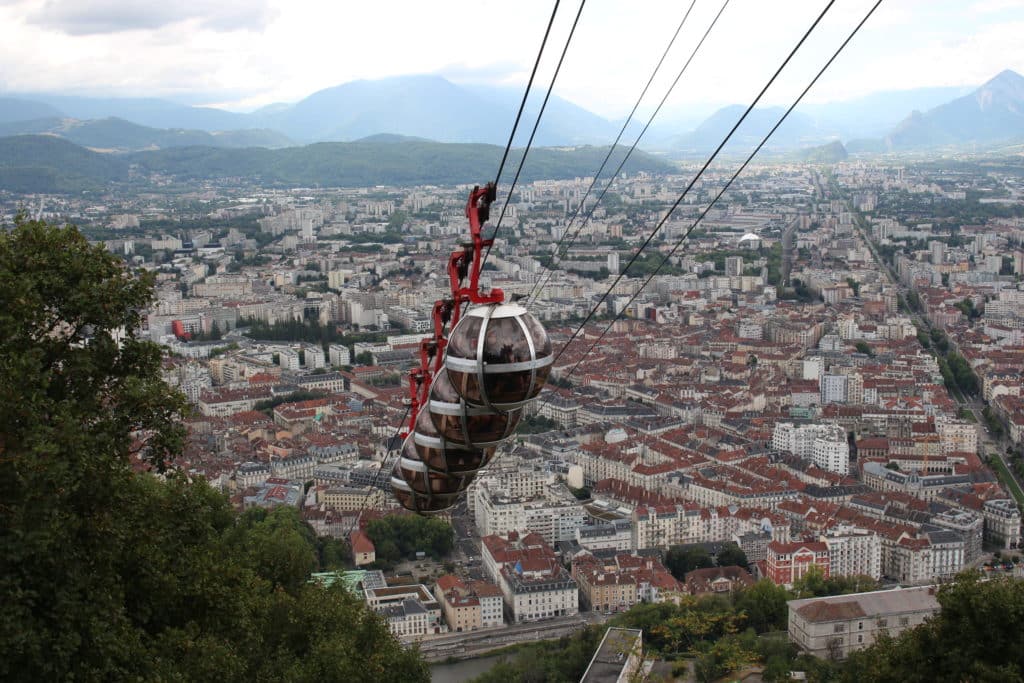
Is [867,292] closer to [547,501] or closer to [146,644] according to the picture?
[547,501]

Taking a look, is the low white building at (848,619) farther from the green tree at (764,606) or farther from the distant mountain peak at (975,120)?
the distant mountain peak at (975,120)

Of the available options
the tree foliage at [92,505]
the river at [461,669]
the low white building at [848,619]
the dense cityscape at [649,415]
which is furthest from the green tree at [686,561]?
A: the tree foliage at [92,505]

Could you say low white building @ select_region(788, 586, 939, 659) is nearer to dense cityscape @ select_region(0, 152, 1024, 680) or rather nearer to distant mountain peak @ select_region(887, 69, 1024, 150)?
dense cityscape @ select_region(0, 152, 1024, 680)

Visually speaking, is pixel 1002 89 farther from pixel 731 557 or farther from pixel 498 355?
pixel 498 355

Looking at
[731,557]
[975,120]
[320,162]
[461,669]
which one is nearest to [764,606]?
[731,557]

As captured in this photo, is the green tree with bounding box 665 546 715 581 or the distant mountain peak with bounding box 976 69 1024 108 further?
the distant mountain peak with bounding box 976 69 1024 108

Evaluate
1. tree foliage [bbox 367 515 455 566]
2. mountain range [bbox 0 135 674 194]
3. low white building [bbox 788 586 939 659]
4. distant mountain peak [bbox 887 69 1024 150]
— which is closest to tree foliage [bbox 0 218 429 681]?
low white building [bbox 788 586 939 659]

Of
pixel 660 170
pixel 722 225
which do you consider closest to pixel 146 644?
pixel 722 225
